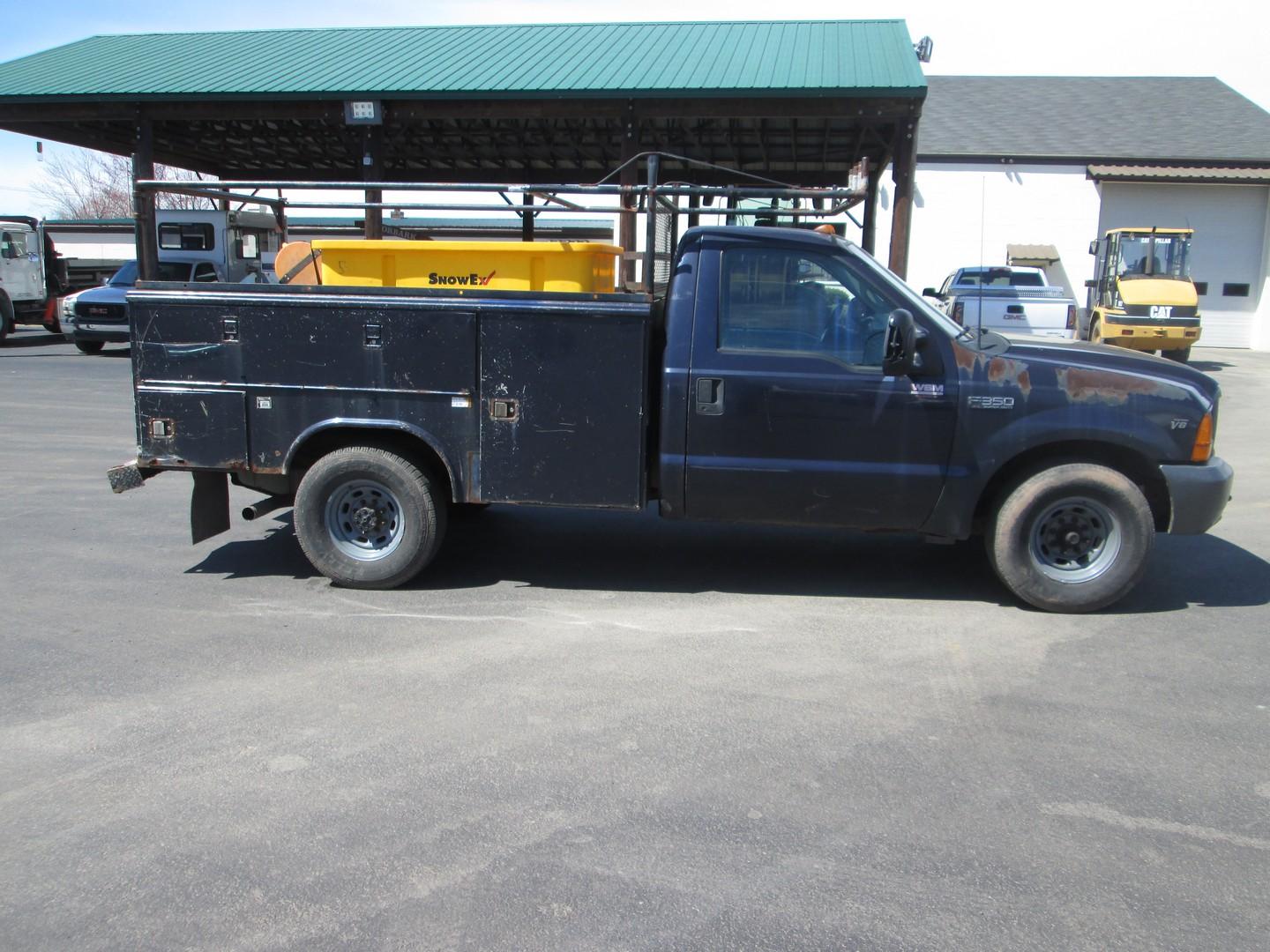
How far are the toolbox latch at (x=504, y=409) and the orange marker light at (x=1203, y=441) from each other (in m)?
3.85

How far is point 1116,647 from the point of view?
5.54 meters

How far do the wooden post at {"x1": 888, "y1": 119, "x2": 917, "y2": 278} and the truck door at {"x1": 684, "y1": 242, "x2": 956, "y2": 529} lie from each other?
29.3 ft

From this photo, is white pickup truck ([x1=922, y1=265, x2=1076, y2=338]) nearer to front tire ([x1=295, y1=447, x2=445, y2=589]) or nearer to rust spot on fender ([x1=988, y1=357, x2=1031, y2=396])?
rust spot on fender ([x1=988, y1=357, x2=1031, y2=396])

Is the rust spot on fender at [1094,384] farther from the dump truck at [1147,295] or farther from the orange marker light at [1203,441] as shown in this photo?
the dump truck at [1147,295]

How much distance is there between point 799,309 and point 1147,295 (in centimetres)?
1937

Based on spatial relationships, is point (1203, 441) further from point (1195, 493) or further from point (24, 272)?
point (24, 272)

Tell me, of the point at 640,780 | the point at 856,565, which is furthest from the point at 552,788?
the point at 856,565

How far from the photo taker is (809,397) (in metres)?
5.89

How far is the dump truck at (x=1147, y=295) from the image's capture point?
866 inches

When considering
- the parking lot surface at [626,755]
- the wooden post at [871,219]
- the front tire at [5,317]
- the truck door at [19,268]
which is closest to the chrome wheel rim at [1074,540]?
the parking lot surface at [626,755]

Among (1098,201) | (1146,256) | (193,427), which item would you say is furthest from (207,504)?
(1098,201)

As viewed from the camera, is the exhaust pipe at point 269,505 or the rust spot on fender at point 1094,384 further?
the exhaust pipe at point 269,505

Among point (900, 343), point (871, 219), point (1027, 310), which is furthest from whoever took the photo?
point (1027, 310)

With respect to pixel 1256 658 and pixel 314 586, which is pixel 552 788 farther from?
pixel 1256 658
